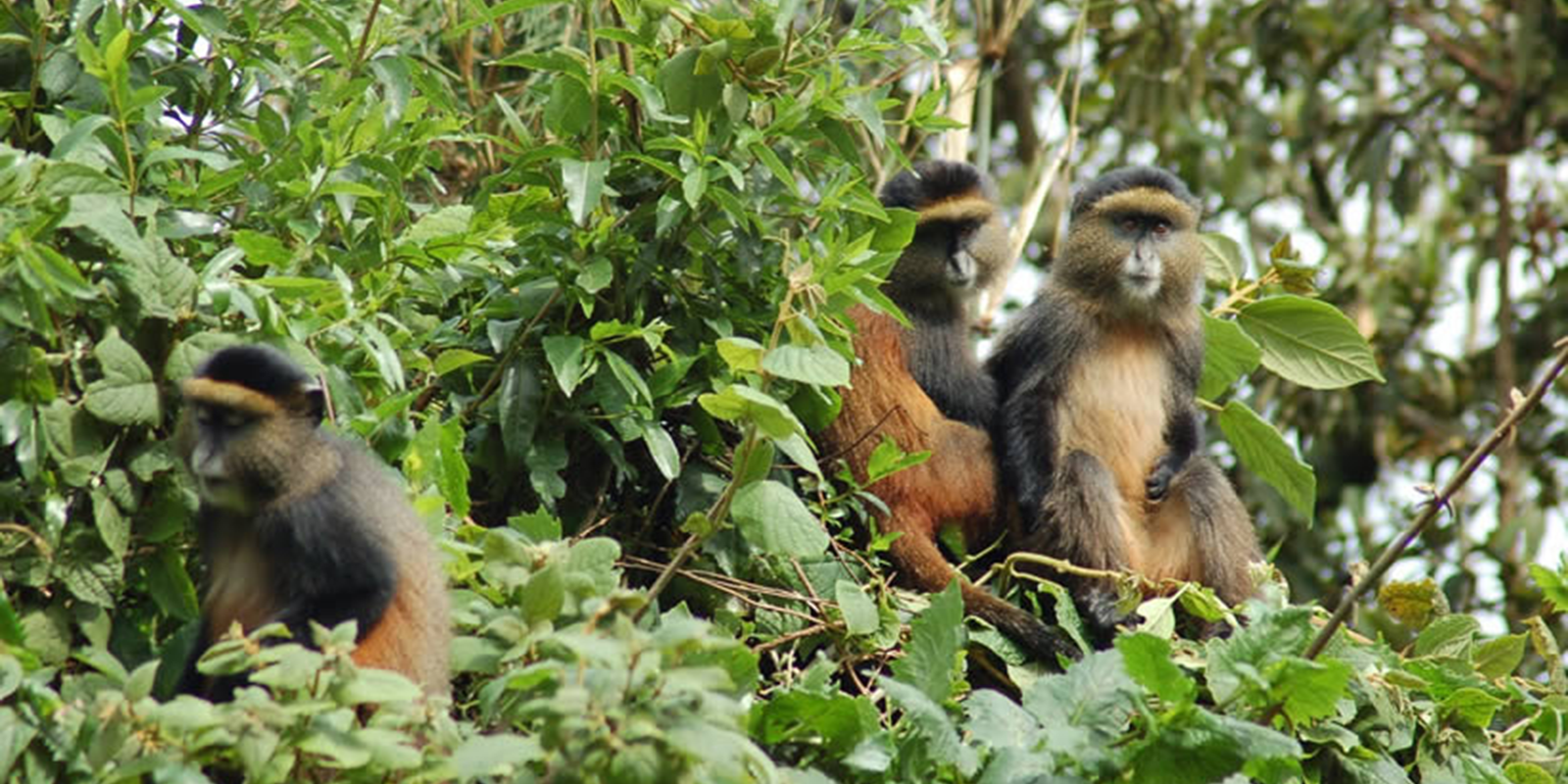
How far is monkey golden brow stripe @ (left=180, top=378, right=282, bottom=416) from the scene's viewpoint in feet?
12.9

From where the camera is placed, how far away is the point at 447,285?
4938 mm

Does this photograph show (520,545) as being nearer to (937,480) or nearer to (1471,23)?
(937,480)

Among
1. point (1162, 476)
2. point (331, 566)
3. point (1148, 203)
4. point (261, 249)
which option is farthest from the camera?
point (1148, 203)

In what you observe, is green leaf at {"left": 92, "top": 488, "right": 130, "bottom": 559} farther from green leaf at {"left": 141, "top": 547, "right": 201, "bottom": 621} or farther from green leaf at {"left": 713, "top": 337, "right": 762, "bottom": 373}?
green leaf at {"left": 713, "top": 337, "right": 762, "bottom": 373}

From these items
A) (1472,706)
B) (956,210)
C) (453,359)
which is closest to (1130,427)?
(956,210)

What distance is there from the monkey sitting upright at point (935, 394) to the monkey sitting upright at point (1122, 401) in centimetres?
15

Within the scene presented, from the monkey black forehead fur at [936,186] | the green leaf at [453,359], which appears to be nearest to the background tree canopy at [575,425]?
the green leaf at [453,359]

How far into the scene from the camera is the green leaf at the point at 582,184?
452 cm

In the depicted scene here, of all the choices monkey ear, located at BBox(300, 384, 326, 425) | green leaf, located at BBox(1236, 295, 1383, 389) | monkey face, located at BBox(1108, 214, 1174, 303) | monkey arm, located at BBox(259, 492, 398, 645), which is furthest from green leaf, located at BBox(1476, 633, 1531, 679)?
monkey ear, located at BBox(300, 384, 326, 425)

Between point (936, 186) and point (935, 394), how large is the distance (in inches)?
28.1

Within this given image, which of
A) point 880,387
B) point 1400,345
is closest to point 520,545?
point 880,387

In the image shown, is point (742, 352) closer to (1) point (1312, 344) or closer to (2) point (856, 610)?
(2) point (856, 610)

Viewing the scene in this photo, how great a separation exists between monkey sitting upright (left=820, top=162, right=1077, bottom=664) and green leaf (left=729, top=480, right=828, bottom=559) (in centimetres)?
90

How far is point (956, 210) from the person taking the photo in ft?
21.0
